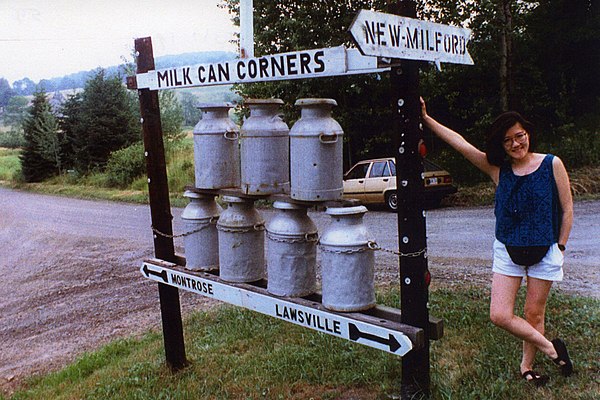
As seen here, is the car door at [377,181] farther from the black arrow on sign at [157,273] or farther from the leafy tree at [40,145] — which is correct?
the leafy tree at [40,145]

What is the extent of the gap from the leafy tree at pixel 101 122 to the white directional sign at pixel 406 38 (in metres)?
24.3

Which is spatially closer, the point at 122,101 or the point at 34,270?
the point at 34,270

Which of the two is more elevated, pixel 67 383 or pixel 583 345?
pixel 583 345

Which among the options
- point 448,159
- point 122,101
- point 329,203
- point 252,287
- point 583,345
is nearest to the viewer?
point 329,203

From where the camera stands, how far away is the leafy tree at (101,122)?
25.5 m

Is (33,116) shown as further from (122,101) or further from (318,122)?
(318,122)

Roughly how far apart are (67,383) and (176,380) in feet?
4.41

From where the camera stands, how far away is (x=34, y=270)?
11.1 metres

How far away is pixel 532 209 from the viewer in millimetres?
3363

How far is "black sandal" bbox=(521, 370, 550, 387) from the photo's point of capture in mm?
3581

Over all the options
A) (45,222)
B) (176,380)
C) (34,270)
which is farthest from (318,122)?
(45,222)

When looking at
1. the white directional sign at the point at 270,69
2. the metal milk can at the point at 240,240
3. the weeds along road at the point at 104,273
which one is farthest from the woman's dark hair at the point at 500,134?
the weeds along road at the point at 104,273

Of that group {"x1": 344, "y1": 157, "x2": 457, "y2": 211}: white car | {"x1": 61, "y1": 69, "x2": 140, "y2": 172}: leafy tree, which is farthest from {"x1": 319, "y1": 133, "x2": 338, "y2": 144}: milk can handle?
{"x1": 61, "y1": 69, "x2": 140, "y2": 172}: leafy tree

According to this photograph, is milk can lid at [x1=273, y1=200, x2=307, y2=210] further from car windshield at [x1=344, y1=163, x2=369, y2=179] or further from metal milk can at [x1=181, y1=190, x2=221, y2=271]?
car windshield at [x1=344, y1=163, x2=369, y2=179]
